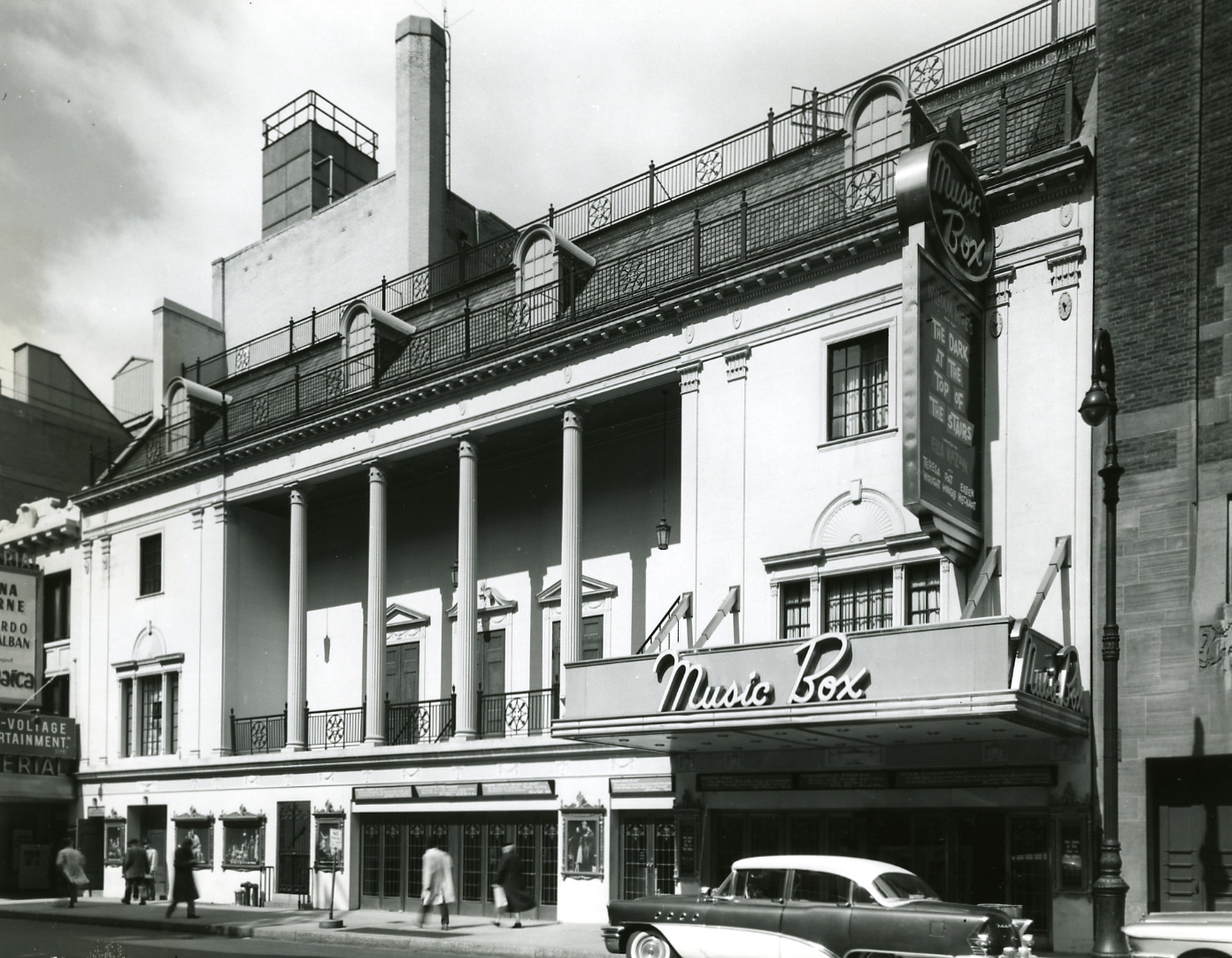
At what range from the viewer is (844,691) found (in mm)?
19297

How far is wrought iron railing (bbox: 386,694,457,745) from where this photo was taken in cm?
3055

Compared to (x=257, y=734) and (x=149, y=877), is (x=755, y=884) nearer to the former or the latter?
(x=149, y=877)

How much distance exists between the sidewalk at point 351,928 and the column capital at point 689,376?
9.98 metres

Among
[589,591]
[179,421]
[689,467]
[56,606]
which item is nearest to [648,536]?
[589,591]

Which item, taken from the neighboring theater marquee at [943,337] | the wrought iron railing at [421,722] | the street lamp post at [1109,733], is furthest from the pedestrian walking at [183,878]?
the street lamp post at [1109,733]

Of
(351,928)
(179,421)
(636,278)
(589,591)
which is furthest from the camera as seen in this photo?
(179,421)

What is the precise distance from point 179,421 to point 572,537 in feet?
51.2

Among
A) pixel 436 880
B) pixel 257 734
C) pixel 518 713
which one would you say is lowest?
pixel 436 880

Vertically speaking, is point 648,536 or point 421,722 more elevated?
point 648,536

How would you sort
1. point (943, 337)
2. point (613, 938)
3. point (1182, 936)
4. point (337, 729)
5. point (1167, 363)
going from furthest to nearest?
point (337, 729)
point (943, 337)
point (1167, 363)
point (613, 938)
point (1182, 936)

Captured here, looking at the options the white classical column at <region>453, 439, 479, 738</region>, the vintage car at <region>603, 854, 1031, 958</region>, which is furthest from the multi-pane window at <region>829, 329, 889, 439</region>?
the vintage car at <region>603, 854, 1031, 958</region>

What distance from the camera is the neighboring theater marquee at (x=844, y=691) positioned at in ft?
59.2

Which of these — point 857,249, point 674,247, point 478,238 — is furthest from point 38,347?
point 857,249

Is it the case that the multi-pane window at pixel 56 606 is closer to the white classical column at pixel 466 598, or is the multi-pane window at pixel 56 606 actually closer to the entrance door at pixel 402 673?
the entrance door at pixel 402 673
